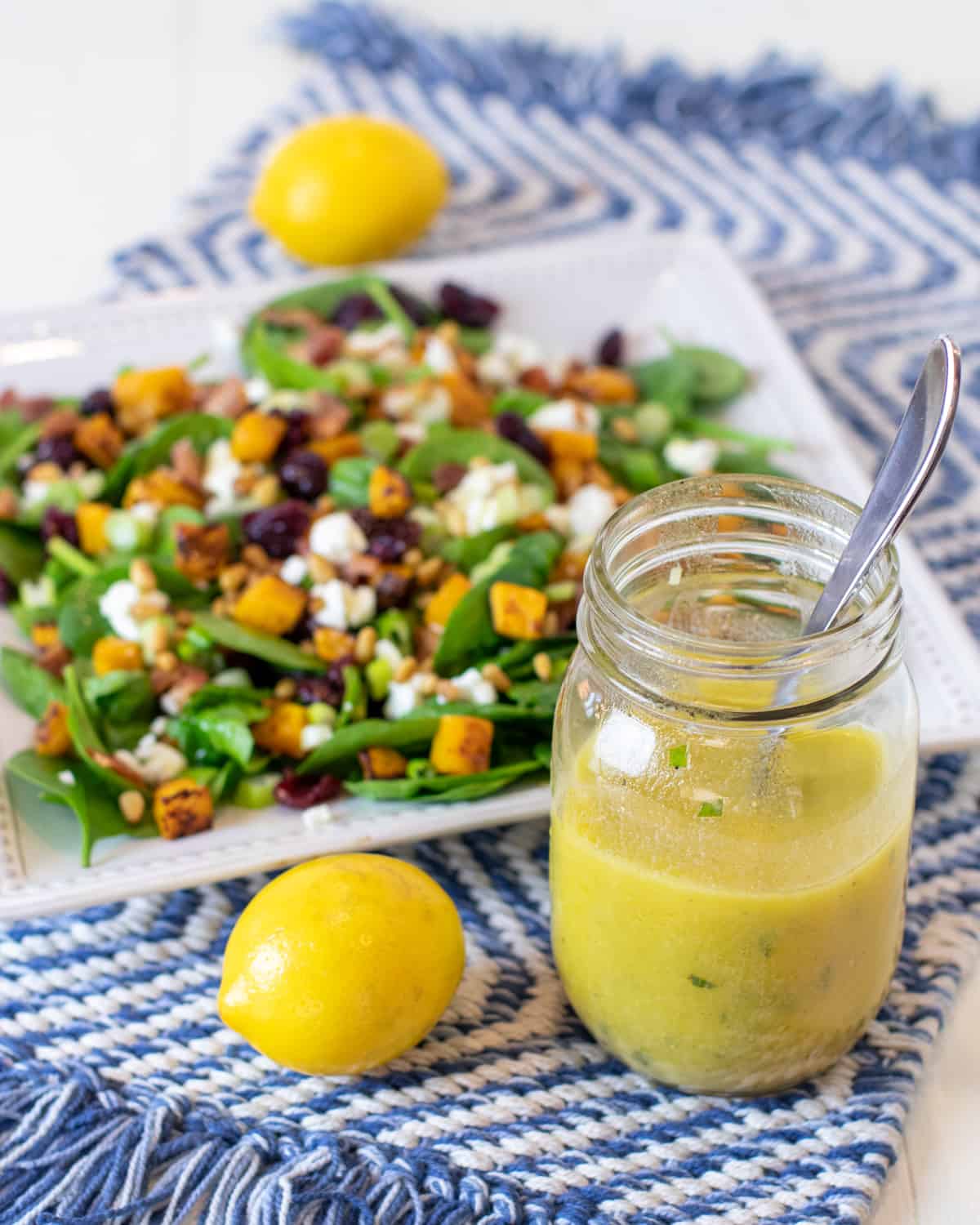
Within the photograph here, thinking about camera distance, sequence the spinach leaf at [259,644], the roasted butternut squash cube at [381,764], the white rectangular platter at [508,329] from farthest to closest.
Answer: the spinach leaf at [259,644]
the roasted butternut squash cube at [381,764]
the white rectangular platter at [508,329]

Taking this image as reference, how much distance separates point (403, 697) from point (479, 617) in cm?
13

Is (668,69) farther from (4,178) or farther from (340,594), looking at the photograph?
(340,594)

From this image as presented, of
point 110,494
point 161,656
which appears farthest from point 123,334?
point 161,656

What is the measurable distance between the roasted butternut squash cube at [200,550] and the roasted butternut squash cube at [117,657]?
130 mm

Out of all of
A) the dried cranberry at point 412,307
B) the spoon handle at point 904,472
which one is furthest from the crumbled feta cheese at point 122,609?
the spoon handle at point 904,472

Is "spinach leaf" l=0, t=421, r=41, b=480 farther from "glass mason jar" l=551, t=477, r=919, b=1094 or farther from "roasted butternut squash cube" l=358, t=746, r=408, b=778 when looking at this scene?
"glass mason jar" l=551, t=477, r=919, b=1094

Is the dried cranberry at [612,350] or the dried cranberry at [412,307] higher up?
the dried cranberry at [412,307]

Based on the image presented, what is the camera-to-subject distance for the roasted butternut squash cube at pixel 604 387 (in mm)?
2170

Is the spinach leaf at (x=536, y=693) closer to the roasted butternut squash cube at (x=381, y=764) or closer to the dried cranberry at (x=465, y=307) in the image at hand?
the roasted butternut squash cube at (x=381, y=764)

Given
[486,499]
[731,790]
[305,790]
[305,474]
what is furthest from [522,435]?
[731,790]

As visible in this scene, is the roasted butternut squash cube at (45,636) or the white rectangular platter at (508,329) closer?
the white rectangular platter at (508,329)

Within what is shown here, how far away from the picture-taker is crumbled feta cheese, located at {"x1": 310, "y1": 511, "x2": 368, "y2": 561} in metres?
1.75

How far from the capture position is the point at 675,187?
278 centimetres

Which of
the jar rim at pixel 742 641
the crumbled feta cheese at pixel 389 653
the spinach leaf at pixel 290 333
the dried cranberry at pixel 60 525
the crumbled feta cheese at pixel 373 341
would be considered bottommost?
the crumbled feta cheese at pixel 389 653
